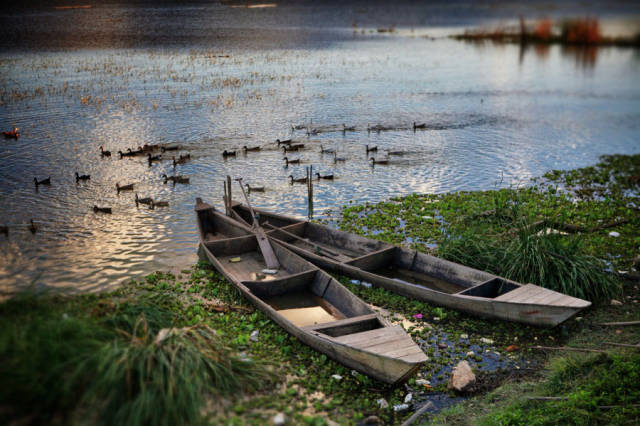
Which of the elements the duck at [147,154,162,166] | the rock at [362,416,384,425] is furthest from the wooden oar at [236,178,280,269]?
the duck at [147,154,162,166]

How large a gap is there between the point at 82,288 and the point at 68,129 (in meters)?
15.5

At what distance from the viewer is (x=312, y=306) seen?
9281 mm

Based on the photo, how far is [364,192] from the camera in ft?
54.3

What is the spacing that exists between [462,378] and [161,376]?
13.2 ft

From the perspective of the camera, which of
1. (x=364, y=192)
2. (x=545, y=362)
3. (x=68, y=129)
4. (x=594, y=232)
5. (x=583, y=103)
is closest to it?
(x=545, y=362)

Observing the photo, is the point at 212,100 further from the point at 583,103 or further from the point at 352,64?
the point at 583,103

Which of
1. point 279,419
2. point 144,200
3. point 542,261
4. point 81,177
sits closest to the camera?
point 279,419

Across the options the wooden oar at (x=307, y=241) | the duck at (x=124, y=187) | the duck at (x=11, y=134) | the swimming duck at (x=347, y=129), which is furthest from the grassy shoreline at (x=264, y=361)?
the swimming duck at (x=347, y=129)

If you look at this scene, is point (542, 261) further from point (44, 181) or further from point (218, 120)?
point (218, 120)

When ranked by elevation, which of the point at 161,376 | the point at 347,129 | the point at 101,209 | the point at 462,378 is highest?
the point at 347,129

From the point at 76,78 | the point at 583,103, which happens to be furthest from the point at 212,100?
the point at 583,103

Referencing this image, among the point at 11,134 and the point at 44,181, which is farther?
the point at 11,134

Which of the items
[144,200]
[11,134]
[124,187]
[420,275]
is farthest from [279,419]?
[11,134]

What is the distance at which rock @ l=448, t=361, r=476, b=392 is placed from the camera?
6891 millimetres
